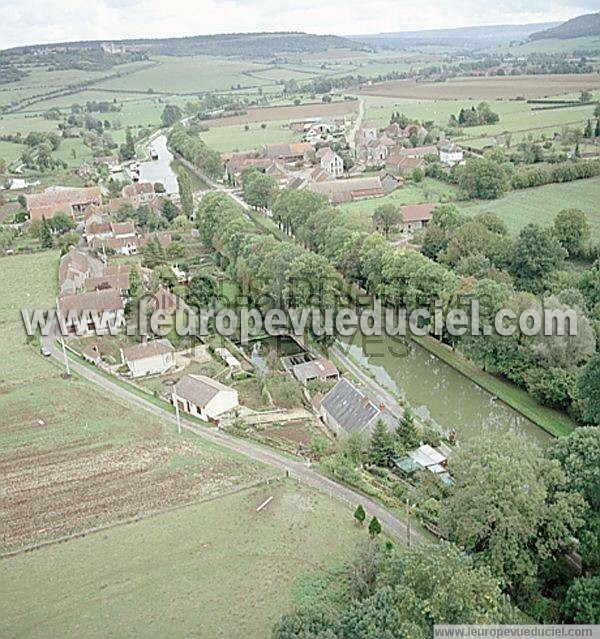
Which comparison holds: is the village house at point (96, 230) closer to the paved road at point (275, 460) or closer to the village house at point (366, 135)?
the paved road at point (275, 460)

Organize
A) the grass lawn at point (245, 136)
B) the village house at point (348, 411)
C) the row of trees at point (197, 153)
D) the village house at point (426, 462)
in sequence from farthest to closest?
the grass lawn at point (245, 136) → the row of trees at point (197, 153) → the village house at point (348, 411) → the village house at point (426, 462)

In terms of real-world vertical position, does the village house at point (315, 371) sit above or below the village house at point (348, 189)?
below

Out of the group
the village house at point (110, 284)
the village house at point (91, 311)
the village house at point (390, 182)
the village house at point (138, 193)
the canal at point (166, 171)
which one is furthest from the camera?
the canal at point (166, 171)

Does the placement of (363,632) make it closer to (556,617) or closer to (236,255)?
(556,617)

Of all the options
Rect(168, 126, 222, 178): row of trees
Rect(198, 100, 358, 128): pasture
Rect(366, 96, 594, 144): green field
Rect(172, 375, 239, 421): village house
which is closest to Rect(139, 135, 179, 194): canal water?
Rect(168, 126, 222, 178): row of trees

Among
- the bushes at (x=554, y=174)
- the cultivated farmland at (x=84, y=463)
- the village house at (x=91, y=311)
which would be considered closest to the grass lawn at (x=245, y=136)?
the bushes at (x=554, y=174)

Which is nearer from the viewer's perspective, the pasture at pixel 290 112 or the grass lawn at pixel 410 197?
the grass lawn at pixel 410 197

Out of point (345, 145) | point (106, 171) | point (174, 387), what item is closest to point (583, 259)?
point (174, 387)
